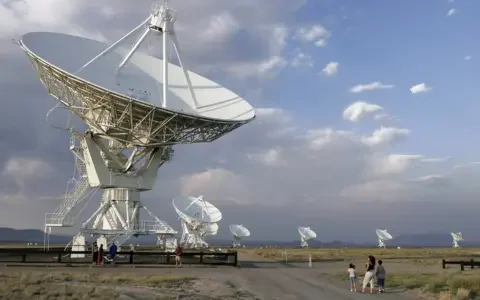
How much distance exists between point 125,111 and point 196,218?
2539 cm

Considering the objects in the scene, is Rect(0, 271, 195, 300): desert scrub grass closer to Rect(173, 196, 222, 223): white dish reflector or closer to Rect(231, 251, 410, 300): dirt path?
Rect(231, 251, 410, 300): dirt path

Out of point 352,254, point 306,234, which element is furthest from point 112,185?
point 306,234

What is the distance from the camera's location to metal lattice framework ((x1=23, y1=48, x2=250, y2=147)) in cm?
2947

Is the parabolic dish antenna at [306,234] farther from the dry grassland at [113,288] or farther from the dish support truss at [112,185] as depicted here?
the dry grassland at [113,288]

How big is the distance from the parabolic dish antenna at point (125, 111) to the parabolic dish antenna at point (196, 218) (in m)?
15.8

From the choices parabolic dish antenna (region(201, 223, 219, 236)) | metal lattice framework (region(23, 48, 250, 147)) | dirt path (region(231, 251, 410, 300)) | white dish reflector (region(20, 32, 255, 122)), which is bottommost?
dirt path (region(231, 251, 410, 300))

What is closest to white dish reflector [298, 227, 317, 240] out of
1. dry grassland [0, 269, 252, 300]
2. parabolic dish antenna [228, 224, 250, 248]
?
parabolic dish antenna [228, 224, 250, 248]

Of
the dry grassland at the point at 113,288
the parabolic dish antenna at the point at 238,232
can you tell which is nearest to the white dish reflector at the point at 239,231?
the parabolic dish antenna at the point at 238,232

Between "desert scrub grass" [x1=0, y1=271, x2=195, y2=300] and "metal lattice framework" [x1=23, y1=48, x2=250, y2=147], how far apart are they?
12241mm

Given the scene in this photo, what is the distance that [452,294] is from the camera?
56.9 ft

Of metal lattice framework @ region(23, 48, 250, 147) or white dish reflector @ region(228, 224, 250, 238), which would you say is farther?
white dish reflector @ region(228, 224, 250, 238)

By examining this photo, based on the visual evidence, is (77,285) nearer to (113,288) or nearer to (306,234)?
(113,288)

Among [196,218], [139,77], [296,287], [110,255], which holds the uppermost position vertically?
Answer: [139,77]

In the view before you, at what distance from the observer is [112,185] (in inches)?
1377
